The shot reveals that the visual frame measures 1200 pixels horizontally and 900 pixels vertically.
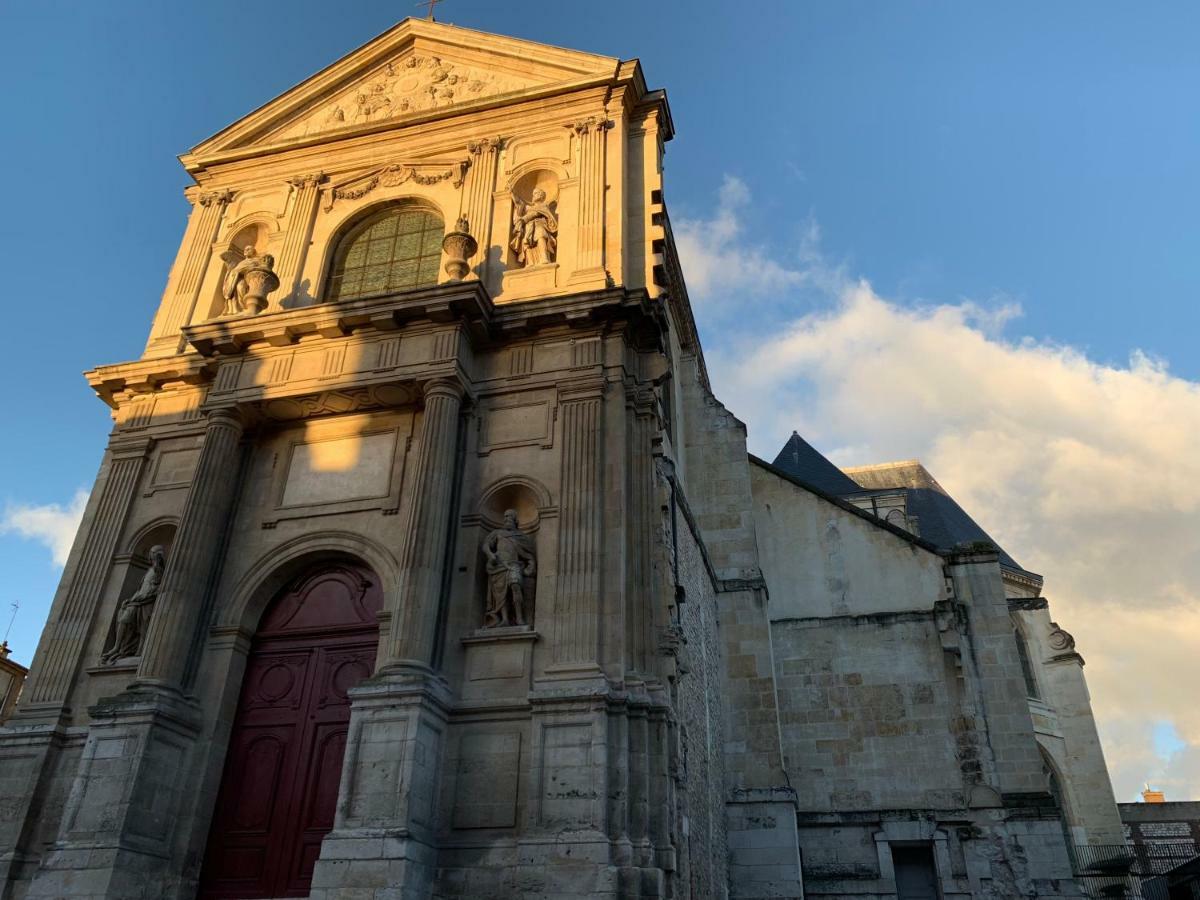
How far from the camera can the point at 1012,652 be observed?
14328mm

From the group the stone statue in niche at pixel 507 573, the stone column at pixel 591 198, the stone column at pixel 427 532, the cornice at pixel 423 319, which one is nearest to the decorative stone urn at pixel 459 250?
the cornice at pixel 423 319

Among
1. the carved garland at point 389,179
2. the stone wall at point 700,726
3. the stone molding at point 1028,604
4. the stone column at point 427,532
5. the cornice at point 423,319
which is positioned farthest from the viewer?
the stone molding at point 1028,604

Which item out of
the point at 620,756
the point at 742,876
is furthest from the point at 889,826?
the point at 620,756

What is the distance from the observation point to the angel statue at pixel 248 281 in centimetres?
1223

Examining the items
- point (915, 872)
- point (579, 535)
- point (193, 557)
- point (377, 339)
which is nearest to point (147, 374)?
point (193, 557)

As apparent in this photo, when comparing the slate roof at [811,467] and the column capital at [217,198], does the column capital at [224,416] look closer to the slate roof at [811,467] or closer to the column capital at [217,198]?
the column capital at [217,198]

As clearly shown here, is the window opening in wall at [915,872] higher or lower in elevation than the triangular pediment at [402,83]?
lower

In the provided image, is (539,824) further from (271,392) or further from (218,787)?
(271,392)

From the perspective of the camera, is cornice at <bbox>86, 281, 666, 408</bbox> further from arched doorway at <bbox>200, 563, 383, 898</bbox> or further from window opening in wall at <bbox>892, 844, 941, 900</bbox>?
window opening in wall at <bbox>892, 844, 941, 900</bbox>

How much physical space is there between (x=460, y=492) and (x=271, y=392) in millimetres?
2801

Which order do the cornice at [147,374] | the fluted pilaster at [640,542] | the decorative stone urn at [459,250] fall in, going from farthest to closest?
the cornice at [147,374], the decorative stone urn at [459,250], the fluted pilaster at [640,542]

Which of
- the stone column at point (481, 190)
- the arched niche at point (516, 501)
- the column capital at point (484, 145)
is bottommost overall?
the arched niche at point (516, 501)

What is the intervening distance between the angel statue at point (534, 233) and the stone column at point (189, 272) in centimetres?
486

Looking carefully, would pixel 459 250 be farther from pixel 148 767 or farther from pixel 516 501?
pixel 148 767
